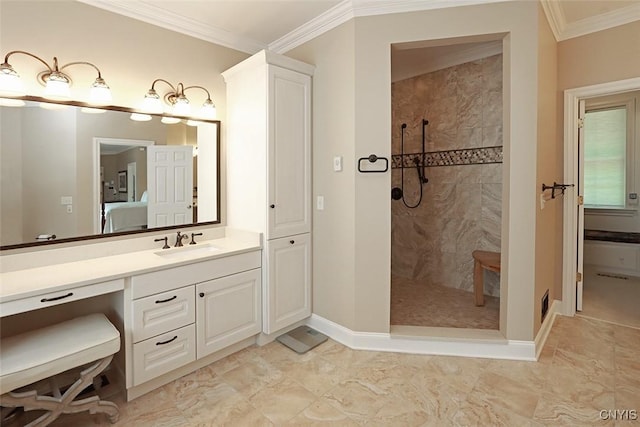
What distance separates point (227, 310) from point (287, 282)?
1.73 feet

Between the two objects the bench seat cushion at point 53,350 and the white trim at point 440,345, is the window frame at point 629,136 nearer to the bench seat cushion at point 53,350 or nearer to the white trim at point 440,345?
the white trim at point 440,345

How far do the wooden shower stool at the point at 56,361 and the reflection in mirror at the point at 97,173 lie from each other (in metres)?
0.62

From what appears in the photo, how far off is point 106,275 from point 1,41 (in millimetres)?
1480

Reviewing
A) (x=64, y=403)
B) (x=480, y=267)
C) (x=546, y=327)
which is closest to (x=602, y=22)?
(x=480, y=267)

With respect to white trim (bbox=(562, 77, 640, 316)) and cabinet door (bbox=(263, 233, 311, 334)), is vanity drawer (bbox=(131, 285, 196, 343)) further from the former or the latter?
white trim (bbox=(562, 77, 640, 316))

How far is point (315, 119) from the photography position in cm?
276

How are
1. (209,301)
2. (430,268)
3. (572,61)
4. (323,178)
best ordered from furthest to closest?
(430,268)
(572,61)
(323,178)
(209,301)

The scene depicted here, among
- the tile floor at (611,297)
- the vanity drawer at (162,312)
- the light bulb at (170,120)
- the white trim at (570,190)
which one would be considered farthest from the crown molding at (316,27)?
the tile floor at (611,297)

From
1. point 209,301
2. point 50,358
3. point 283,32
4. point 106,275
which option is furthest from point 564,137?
point 50,358

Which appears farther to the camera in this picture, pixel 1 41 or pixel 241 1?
pixel 241 1

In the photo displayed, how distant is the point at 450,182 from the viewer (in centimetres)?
379

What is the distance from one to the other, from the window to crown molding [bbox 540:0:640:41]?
239 centimetres

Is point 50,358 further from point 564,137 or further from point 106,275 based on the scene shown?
point 564,137

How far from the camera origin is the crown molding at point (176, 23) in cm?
230
